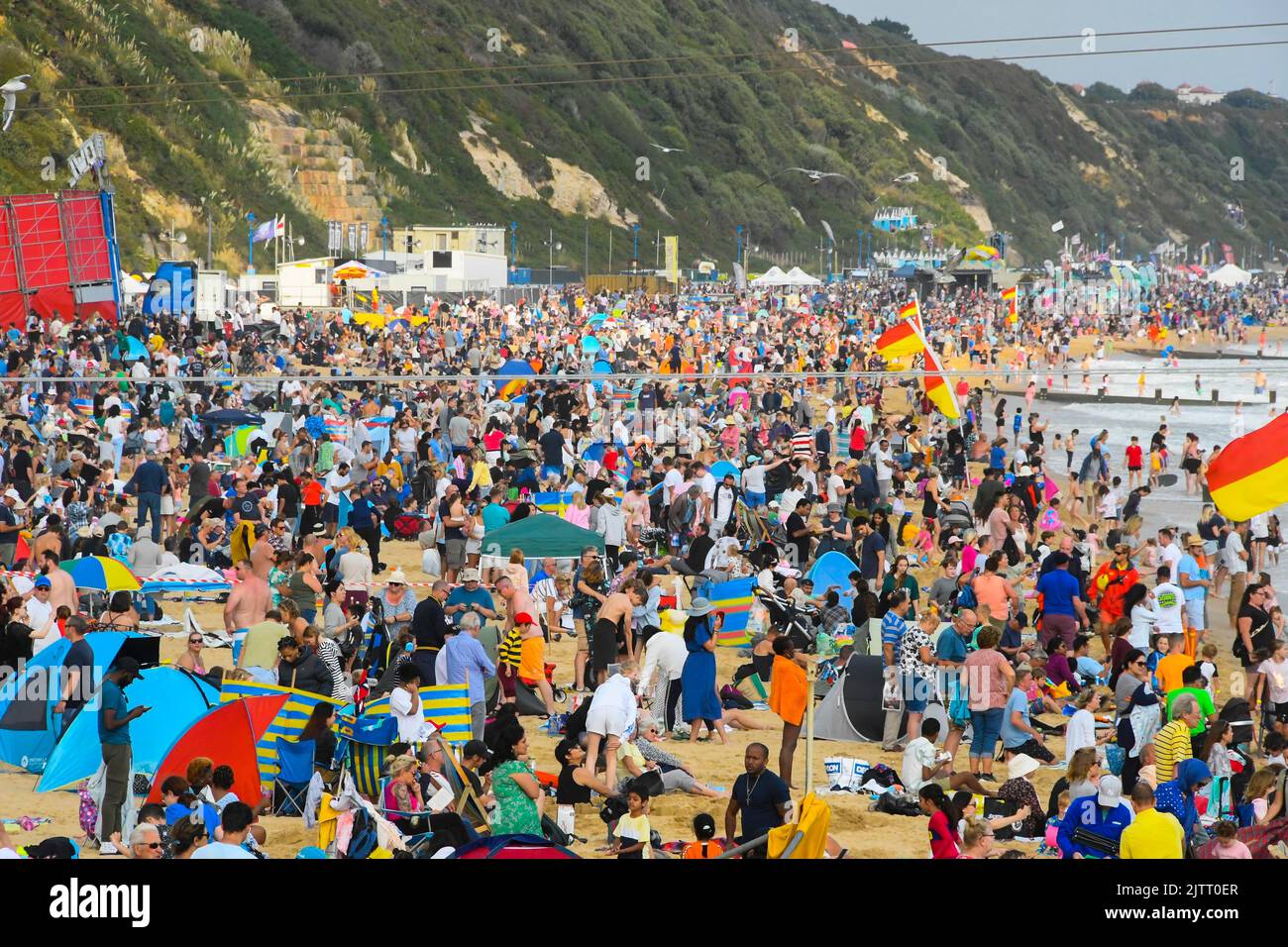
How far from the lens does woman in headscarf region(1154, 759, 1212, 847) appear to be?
884 cm

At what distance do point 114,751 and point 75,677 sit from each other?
117 cm

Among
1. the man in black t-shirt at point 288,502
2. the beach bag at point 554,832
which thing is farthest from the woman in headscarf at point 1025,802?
the man in black t-shirt at point 288,502

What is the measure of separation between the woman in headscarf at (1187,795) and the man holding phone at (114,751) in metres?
5.52

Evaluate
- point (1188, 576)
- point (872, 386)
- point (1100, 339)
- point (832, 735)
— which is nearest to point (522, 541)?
point (832, 735)

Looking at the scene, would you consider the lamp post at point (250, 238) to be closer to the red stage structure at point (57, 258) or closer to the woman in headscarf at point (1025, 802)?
the red stage structure at point (57, 258)

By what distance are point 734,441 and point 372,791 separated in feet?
50.3

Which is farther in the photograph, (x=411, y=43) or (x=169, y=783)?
(x=411, y=43)

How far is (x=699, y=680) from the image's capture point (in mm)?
11203

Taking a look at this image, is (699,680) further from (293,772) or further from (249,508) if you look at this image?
(249,508)

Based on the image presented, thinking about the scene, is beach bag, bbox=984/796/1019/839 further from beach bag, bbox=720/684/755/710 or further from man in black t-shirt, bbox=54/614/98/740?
man in black t-shirt, bbox=54/614/98/740

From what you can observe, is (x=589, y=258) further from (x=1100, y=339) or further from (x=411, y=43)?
(x=1100, y=339)

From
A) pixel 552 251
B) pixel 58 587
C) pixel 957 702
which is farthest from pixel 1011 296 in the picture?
pixel 58 587

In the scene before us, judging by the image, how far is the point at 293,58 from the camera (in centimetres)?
7706

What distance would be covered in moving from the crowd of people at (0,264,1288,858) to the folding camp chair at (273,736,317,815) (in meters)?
0.40
